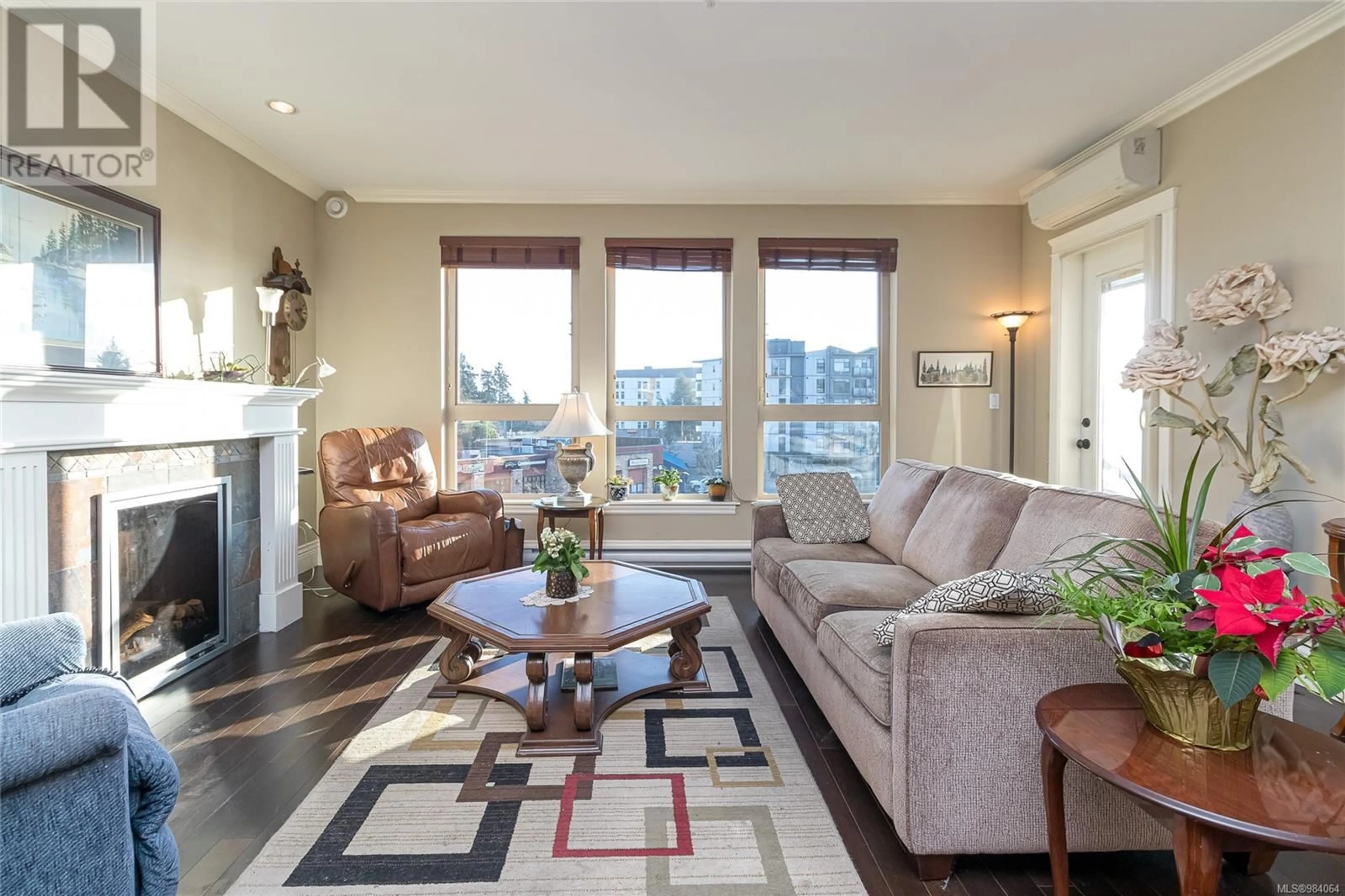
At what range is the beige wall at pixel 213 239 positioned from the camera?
3107mm

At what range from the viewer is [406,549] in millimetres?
3402

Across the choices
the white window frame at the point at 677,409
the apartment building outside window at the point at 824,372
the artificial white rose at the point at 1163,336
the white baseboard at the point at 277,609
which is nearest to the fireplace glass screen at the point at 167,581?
the white baseboard at the point at 277,609

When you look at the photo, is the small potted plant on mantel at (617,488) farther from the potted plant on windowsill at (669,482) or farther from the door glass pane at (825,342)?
the door glass pane at (825,342)

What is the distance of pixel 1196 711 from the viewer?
110cm

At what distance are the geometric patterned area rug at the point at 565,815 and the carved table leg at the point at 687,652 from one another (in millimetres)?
129

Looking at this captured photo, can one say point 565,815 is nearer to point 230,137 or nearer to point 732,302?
point 732,302

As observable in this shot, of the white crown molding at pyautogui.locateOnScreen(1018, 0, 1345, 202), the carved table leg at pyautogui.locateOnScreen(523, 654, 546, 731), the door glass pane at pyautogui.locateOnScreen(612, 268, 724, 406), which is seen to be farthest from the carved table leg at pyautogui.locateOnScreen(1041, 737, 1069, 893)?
the door glass pane at pyautogui.locateOnScreen(612, 268, 724, 406)

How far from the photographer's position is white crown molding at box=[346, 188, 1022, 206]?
4.48 metres

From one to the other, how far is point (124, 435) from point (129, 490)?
9.2 inches

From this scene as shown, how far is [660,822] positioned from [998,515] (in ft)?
5.26

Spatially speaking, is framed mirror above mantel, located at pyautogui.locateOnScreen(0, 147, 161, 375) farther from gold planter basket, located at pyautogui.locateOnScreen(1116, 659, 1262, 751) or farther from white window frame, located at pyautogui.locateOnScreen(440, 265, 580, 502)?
gold planter basket, located at pyautogui.locateOnScreen(1116, 659, 1262, 751)

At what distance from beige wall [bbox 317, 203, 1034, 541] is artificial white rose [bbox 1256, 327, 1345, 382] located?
1.99 m

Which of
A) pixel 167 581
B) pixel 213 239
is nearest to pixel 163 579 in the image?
pixel 167 581

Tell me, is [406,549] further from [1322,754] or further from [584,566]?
[1322,754]
